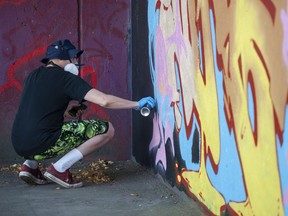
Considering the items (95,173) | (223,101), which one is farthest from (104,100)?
(223,101)

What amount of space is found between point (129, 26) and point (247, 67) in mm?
3421

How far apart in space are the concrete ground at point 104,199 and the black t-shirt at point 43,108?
1.51ft

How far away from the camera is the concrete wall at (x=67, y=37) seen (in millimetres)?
6895

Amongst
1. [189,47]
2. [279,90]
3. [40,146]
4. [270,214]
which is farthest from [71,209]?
[279,90]

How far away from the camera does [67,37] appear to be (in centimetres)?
702

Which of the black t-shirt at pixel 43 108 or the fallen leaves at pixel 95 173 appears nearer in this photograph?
the black t-shirt at pixel 43 108

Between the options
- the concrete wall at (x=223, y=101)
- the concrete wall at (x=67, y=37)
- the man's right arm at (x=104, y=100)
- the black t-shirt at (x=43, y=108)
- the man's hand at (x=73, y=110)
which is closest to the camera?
the concrete wall at (x=223, y=101)

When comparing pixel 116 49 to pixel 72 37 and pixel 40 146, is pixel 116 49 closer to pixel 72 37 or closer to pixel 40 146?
pixel 72 37

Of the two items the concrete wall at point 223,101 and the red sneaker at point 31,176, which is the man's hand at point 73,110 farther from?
the concrete wall at point 223,101

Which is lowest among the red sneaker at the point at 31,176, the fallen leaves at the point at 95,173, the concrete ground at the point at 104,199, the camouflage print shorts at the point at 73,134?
the concrete ground at the point at 104,199

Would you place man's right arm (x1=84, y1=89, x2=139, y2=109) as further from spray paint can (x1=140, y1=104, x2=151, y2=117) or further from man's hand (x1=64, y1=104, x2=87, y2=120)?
man's hand (x1=64, y1=104, x2=87, y2=120)

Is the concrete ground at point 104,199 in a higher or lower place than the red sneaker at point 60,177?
lower

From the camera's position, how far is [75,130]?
602 centimetres

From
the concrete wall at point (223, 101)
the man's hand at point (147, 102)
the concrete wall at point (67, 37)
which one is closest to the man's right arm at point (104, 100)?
the man's hand at point (147, 102)
